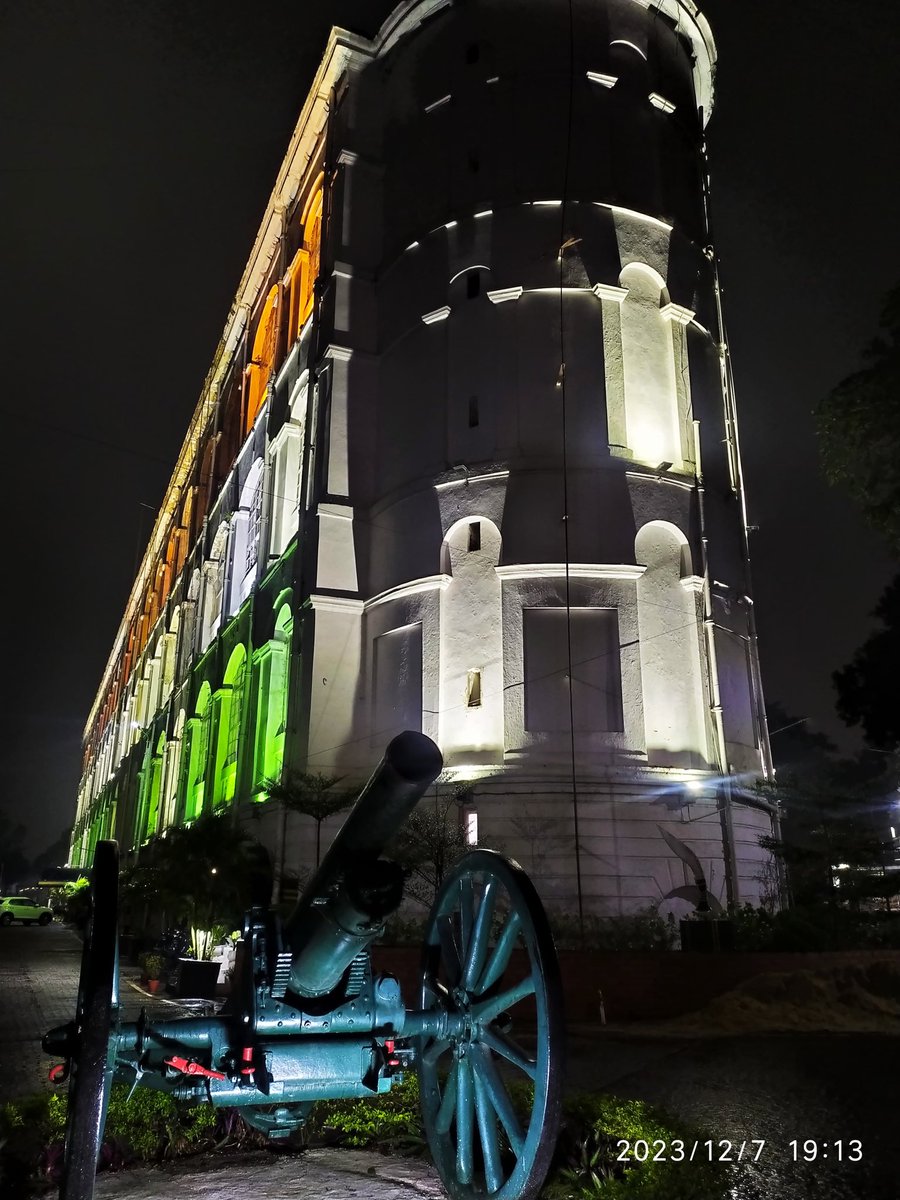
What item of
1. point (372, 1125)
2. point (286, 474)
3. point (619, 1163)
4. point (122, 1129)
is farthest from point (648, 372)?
point (122, 1129)

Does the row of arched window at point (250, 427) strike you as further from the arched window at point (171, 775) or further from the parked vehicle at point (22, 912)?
the parked vehicle at point (22, 912)

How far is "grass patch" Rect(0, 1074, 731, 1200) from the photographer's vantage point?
5344 mm

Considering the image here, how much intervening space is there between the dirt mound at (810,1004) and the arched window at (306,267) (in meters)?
25.7

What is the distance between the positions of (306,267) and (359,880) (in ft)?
109

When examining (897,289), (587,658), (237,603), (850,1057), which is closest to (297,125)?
(237,603)

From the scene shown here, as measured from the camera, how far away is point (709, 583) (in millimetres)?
23750

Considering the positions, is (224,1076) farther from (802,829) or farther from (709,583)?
(709,583)

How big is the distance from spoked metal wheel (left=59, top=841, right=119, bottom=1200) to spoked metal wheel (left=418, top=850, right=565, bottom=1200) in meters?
1.71

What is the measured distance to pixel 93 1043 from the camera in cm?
375

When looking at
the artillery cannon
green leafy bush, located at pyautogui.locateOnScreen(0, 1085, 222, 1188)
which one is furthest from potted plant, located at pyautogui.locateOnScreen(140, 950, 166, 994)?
the artillery cannon

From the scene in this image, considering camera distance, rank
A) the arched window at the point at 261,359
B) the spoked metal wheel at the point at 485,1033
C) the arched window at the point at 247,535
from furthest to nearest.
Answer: the arched window at the point at 261,359
the arched window at the point at 247,535
the spoked metal wheel at the point at 485,1033

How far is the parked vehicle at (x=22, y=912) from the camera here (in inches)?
1922

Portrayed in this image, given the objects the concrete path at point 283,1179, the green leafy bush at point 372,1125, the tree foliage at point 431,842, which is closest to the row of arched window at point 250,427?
the tree foliage at point 431,842

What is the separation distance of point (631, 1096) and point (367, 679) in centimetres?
1688
